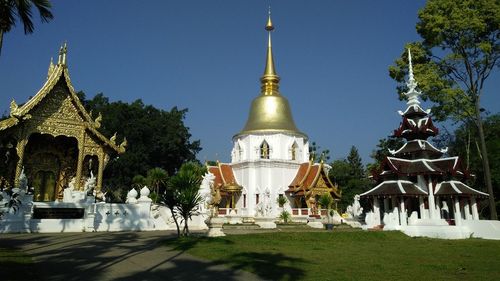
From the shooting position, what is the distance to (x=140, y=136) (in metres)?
43.2

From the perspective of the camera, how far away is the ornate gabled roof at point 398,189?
2064 cm

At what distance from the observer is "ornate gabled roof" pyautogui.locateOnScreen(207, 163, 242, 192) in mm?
36263

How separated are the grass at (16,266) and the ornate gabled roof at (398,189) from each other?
16.8 meters

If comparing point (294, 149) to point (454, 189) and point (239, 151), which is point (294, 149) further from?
point (454, 189)

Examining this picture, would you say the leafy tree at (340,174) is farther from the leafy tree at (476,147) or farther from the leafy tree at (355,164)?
the leafy tree at (476,147)


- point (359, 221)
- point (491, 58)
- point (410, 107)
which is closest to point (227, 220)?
point (359, 221)

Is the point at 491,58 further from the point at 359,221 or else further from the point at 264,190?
the point at 264,190

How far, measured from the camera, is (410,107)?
2391 centimetres

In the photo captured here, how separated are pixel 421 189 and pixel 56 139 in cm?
2051

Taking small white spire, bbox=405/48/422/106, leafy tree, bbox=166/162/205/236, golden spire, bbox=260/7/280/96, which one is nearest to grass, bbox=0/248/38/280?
leafy tree, bbox=166/162/205/236

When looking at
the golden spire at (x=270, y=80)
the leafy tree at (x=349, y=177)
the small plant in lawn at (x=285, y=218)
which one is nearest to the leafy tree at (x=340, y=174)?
the leafy tree at (x=349, y=177)

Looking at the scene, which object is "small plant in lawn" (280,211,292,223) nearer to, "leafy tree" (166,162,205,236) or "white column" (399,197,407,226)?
"white column" (399,197,407,226)

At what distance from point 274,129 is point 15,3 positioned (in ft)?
96.5

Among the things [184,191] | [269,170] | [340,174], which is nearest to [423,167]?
[184,191]
